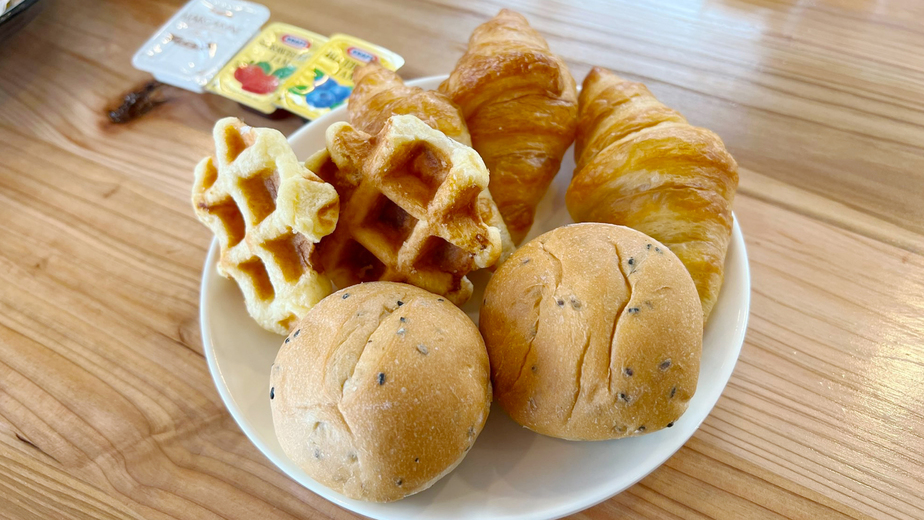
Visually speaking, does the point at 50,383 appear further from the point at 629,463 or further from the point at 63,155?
the point at 629,463

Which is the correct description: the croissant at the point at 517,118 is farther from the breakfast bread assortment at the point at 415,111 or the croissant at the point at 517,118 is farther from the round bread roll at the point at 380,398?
the round bread roll at the point at 380,398

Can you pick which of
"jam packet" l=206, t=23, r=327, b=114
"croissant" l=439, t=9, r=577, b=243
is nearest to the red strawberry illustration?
"jam packet" l=206, t=23, r=327, b=114

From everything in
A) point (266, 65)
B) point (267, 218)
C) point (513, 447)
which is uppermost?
point (267, 218)

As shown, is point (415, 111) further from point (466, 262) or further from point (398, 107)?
point (466, 262)

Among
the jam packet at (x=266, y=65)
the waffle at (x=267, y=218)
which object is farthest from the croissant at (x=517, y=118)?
the jam packet at (x=266, y=65)

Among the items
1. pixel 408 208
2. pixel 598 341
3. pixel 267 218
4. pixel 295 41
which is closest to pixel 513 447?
pixel 598 341

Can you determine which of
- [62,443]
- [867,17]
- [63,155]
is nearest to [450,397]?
[62,443]
